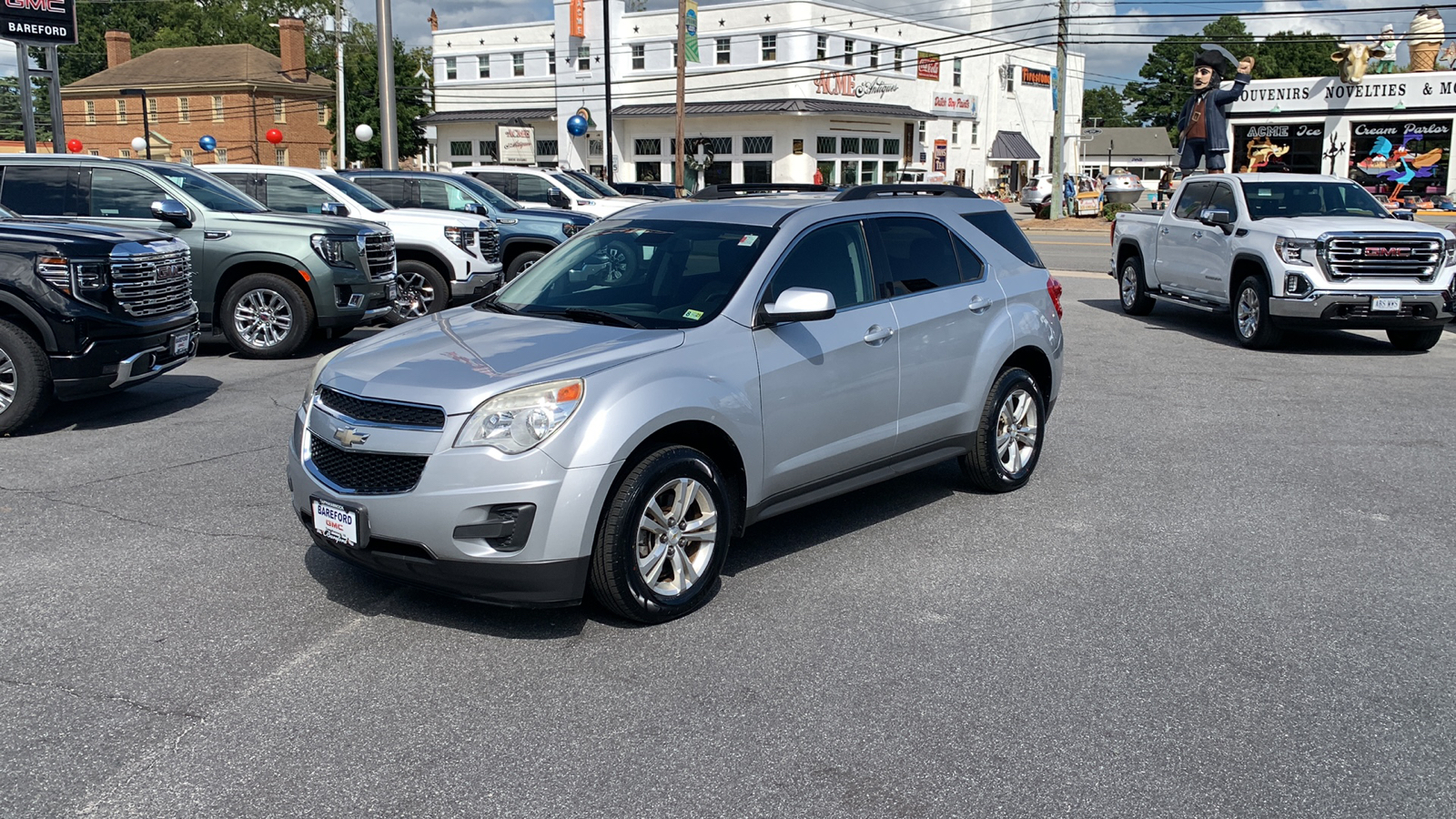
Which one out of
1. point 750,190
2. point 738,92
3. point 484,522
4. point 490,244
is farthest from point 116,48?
point 484,522

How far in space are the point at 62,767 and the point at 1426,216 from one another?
39.5 metres

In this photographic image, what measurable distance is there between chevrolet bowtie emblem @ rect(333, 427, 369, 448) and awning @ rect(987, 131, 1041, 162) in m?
71.0

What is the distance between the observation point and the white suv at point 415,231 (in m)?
14.8

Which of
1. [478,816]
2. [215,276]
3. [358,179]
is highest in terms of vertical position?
[358,179]

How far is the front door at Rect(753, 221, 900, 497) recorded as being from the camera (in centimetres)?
556

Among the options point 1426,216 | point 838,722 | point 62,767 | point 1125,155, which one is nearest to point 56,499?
point 62,767

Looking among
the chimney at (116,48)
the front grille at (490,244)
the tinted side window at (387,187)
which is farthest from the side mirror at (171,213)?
the chimney at (116,48)

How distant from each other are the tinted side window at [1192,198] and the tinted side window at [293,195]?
1066 centimetres

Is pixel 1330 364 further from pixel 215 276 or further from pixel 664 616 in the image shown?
pixel 215 276

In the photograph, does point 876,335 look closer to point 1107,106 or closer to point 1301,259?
point 1301,259

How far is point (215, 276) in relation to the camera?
12.0m

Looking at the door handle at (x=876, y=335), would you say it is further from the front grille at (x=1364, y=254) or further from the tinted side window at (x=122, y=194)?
the tinted side window at (x=122, y=194)

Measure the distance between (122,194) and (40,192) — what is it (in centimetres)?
71

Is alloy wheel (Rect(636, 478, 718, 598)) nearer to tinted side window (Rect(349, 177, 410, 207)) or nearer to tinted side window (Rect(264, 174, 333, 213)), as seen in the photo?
tinted side window (Rect(264, 174, 333, 213))
